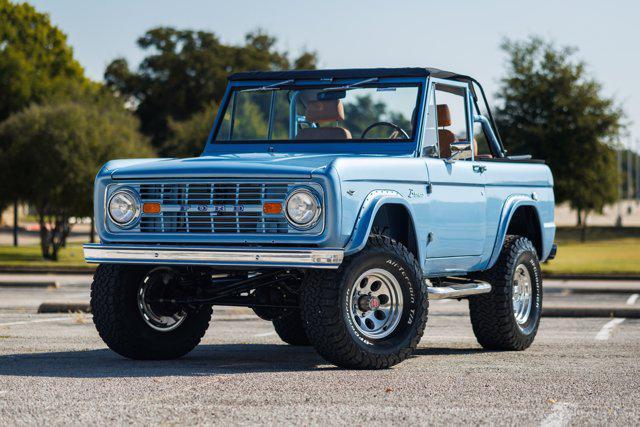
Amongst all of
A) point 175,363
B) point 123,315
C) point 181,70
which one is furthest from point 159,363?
point 181,70

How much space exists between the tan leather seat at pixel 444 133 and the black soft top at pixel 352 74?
30 cm

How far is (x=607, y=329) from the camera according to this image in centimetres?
1374

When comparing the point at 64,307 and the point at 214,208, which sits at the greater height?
the point at 214,208

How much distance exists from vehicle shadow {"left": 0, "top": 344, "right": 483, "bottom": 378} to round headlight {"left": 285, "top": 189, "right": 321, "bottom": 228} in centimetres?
110

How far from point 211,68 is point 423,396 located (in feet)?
219

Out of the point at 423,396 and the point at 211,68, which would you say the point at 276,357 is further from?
the point at 211,68

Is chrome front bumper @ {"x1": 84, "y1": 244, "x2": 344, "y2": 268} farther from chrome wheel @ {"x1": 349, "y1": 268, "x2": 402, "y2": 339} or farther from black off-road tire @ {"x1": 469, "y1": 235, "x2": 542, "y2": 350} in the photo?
black off-road tire @ {"x1": 469, "y1": 235, "x2": 542, "y2": 350}

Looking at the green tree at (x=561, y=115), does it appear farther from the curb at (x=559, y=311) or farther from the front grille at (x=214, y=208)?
the front grille at (x=214, y=208)

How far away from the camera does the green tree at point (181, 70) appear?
241ft

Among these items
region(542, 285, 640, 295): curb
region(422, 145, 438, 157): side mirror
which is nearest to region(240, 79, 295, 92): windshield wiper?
region(422, 145, 438, 157): side mirror

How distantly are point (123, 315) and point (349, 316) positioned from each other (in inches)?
74.5

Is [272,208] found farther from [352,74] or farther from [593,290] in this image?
[593,290]

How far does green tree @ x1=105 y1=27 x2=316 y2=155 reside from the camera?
241 ft

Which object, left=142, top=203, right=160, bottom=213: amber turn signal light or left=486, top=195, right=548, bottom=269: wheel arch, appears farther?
left=486, top=195, right=548, bottom=269: wheel arch
